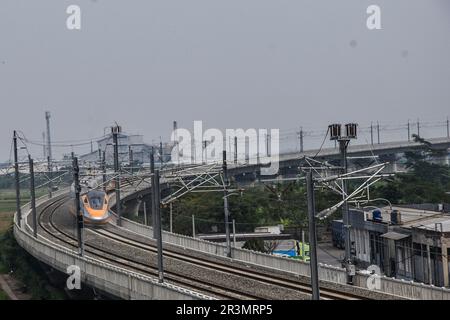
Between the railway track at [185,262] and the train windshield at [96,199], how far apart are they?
1.64m

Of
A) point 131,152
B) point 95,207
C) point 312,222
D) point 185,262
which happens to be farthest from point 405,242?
point 131,152

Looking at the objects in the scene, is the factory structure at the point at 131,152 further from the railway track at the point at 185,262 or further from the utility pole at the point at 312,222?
the utility pole at the point at 312,222

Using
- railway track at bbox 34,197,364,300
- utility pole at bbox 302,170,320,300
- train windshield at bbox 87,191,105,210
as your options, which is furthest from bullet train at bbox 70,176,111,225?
utility pole at bbox 302,170,320,300

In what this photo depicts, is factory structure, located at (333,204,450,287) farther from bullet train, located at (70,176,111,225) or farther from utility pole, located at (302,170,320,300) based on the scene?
bullet train, located at (70,176,111,225)

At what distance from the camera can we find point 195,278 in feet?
81.8

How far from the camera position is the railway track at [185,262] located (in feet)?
71.6

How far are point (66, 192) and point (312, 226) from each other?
51.9 m

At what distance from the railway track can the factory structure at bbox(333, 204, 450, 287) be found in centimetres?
326

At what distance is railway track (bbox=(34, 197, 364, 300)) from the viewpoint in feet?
71.6

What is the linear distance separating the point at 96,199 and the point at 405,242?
734 inches

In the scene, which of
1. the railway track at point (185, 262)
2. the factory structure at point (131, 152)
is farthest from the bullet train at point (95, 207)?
the factory structure at point (131, 152)

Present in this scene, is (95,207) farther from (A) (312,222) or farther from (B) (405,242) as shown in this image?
(A) (312,222)
